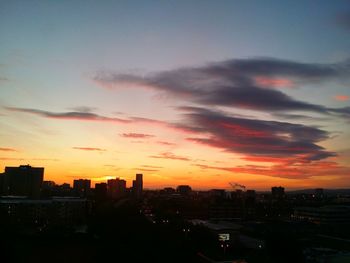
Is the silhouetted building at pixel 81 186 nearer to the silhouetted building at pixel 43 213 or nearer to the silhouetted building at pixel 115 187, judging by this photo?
the silhouetted building at pixel 115 187

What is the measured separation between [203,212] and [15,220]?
4716 centimetres

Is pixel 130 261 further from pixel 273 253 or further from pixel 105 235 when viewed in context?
pixel 105 235

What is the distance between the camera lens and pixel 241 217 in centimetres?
9231

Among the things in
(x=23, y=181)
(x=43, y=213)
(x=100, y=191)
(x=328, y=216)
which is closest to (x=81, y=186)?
(x=23, y=181)

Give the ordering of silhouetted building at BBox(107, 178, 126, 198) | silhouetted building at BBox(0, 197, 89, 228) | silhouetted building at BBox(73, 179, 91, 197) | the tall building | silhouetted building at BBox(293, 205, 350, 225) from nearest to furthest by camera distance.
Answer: silhouetted building at BBox(0, 197, 89, 228) → silhouetted building at BBox(293, 205, 350, 225) → the tall building → silhouetted building at BBox(73, 179, 91, 197) → silhouetted building at BBox(107, 178, 126, 198)

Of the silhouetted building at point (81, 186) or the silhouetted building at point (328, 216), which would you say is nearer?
the silhouetted building at point (328, 216)

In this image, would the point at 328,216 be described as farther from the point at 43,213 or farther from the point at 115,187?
the point at 115,187

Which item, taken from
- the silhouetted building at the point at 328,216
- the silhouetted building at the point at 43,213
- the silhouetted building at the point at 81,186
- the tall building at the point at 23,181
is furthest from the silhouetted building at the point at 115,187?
the silhouetted building at the point at 328,216

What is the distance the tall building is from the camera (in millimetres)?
115125

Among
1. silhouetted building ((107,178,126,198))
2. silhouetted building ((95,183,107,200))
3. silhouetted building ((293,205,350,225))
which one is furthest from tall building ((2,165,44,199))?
silhouetted building ((293,205,350,225))

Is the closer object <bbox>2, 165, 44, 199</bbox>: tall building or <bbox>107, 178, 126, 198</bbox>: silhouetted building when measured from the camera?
<bbox>2, 165, 44, 199</bbox>: tall building

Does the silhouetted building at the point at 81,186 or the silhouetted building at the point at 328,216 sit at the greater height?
the silhouetted building at the point at 81,186

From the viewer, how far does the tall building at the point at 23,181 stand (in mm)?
115125

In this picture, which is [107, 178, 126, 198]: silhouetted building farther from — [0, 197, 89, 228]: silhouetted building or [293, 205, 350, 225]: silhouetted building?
[293, 205, 350, 225]: silhouetted building
